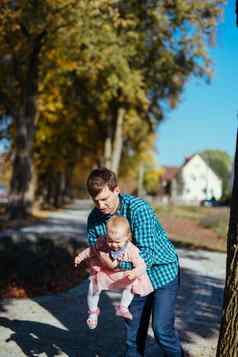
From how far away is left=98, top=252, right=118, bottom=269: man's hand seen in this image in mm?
4035

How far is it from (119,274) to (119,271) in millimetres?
24

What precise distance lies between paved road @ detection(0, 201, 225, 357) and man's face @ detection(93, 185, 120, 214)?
2.11 metres

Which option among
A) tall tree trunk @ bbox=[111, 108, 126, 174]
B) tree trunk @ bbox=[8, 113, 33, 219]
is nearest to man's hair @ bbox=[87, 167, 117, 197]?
tree trunk @ bbox=[8, 113, 33, 219]

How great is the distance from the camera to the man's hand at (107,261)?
13.2 feet

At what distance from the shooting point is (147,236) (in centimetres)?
402

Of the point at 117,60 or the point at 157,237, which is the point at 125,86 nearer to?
the point at 117,60

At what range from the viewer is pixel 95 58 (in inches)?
886

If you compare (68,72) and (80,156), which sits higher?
(68,72)

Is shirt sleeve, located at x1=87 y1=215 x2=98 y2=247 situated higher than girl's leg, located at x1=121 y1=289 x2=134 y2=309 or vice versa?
shirt sleeve, located at x1=87 y1=215 x2=98 y2=247

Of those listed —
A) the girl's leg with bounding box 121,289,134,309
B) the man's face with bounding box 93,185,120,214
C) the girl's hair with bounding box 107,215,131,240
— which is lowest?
the girl's leg with bounding box 121,289,134,309

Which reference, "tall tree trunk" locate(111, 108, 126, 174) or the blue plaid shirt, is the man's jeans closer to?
the blue plaid shirt

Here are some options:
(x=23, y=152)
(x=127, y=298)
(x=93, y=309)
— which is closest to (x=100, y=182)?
(x=127, y=298)

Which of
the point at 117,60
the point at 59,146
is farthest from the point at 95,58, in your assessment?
the point at 59,146

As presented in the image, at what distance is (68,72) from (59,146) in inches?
389
